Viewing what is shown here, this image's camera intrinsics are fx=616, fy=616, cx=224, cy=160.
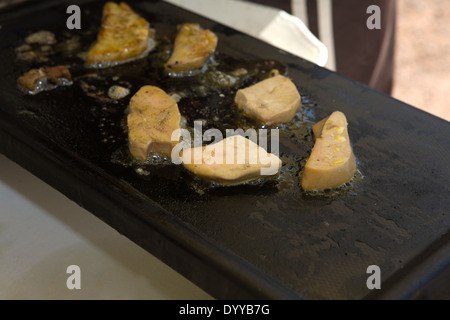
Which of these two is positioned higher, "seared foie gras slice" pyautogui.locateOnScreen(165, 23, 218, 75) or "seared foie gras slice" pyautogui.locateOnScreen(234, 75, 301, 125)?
"seared foie gras slice" pyautogui.locateOnScreen(165, 23, 218, 75)

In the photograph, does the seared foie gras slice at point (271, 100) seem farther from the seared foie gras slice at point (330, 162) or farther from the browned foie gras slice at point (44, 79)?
the browned foie gras slice at point (44, 79)

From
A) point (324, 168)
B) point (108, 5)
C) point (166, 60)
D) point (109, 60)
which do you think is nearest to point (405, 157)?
point (324, 168)

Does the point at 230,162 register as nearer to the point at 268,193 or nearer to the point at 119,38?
the point at 268,193

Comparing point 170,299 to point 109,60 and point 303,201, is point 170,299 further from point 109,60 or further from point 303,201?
point 109,60

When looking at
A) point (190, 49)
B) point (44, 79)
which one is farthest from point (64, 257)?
point (190, 49)

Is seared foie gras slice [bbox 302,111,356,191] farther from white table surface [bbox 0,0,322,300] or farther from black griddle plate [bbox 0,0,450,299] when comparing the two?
white table surface [bbox 0,0,322,300]

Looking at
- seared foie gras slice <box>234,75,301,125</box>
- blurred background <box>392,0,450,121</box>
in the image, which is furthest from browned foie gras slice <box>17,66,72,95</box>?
blurred background <box>392,0,450,121</box>
